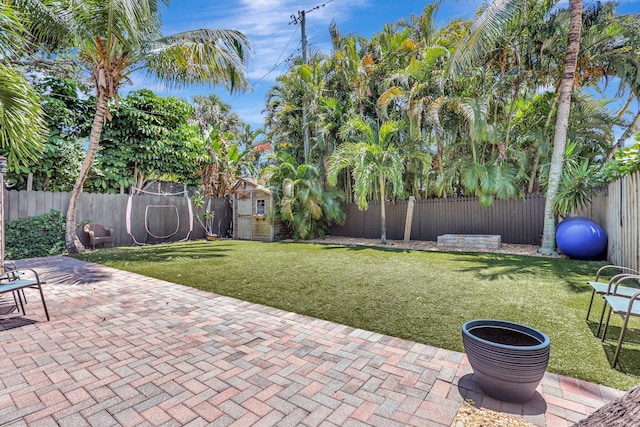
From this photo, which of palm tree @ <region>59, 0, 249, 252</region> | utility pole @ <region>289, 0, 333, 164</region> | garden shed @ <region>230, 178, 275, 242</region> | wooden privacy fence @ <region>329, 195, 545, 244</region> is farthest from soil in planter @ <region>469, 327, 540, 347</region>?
utility pole @ <region>289, 0, 333, 164</region>

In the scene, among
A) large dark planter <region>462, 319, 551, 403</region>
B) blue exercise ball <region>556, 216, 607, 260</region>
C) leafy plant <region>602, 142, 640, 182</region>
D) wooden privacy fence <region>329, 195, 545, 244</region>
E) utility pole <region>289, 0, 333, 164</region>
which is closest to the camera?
large dark planter <region>462, 319, 551, 403</region>

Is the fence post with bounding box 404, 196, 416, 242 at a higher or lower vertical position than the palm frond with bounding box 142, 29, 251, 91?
lower

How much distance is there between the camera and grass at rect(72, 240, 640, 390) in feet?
8.92

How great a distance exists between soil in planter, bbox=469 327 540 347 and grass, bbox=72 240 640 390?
1.55 feet

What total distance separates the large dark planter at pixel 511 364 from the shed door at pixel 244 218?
1155 centimetres

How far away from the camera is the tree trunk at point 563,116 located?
726cm

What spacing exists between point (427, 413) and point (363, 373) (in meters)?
0.55

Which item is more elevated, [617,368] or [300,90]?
[300,90]

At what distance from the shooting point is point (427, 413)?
1.83 meters

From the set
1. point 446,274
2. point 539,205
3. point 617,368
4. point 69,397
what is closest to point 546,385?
point 617,368

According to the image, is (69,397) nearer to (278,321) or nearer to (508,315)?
(278,321)

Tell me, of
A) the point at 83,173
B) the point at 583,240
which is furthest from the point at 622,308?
the point at 83,173

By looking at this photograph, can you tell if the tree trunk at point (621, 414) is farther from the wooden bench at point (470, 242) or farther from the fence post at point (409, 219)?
the fence post at point (409, 219)

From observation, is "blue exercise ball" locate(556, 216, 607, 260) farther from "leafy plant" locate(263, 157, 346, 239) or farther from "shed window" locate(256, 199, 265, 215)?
"shed window" locate(256, 199, 265, 215)
